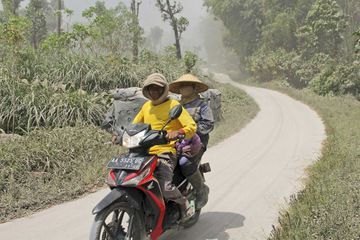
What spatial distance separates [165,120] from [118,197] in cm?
119

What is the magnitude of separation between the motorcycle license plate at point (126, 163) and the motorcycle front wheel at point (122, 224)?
0.38 m

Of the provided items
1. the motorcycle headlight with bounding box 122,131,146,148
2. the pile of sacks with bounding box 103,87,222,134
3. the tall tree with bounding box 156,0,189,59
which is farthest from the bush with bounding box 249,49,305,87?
the motorcycle headlight with bounding box 122,131,146,148


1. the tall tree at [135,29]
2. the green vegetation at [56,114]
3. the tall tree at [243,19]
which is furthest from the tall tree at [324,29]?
the green vegetation at [56,114]

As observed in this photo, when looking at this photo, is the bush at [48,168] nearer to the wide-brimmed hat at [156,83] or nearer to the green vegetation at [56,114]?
the green vegetation at [56,114]

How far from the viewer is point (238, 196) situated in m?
7.21

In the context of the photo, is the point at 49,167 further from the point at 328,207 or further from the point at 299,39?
the point at 299,39

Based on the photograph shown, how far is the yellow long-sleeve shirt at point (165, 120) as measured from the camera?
471 centimetres

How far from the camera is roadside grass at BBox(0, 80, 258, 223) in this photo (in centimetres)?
687

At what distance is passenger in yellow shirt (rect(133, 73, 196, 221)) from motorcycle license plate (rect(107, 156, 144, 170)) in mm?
412

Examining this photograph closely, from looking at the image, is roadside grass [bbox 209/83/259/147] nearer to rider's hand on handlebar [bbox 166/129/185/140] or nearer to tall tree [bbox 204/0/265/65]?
rider's hand on handlebar [bbox 166/129/185/140]

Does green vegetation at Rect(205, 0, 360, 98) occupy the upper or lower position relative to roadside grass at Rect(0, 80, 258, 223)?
upper

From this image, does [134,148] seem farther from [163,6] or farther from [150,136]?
[163,6]

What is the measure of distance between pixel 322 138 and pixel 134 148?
9.97 m

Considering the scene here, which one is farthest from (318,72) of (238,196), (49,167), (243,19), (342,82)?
(49,167)
